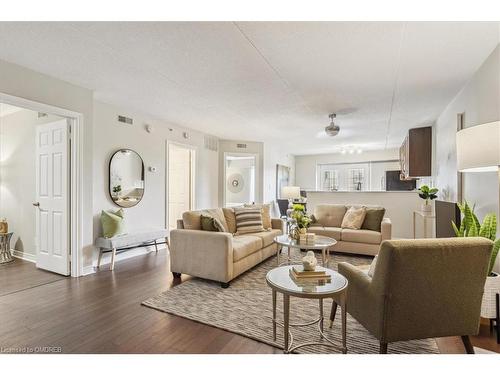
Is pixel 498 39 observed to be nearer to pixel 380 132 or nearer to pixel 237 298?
pixel 237 298

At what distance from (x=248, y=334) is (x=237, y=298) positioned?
705 mm

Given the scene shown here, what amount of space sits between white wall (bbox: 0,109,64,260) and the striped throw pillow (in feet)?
10.5

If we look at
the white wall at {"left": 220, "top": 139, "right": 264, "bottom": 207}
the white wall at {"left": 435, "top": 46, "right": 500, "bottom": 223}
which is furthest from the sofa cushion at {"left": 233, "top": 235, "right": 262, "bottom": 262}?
the white wall at {"left": 220, "top": 139, "right": 264, "bottom": 207}

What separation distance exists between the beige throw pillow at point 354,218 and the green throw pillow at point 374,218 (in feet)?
0.24

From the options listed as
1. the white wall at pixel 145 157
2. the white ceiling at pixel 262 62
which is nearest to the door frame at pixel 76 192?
the white wall at pixel 145 157

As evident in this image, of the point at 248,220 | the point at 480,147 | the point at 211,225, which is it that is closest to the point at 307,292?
the point at 480,147

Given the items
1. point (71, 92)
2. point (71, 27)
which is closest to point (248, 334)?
point (71, 27)

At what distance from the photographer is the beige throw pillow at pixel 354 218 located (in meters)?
4.69

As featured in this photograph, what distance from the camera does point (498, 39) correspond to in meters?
2.19

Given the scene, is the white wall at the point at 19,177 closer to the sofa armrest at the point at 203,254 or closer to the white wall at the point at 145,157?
the white wall at the point at 145,157

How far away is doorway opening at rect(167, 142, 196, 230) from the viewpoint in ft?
18.9

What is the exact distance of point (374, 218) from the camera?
465 cm

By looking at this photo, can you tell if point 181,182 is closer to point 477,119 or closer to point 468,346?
point 477,119

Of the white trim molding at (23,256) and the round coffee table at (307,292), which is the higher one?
the round coffee table at (307,292)
